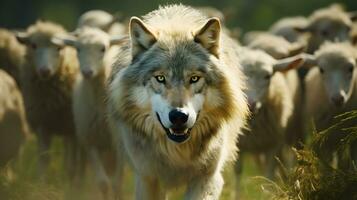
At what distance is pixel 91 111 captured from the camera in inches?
421

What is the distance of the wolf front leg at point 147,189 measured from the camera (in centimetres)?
809

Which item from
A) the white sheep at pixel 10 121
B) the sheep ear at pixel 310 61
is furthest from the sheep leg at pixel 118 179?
the sheep ear at pixel 310 61

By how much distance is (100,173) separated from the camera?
10.7m

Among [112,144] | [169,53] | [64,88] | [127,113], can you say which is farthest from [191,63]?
[64,88]

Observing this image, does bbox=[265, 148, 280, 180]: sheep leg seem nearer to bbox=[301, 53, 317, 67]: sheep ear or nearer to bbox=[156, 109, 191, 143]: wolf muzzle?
bbox=[301, 53, 317, 67]: sheep ear

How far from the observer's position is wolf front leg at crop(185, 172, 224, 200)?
792 centimetres

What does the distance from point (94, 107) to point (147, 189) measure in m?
2.77

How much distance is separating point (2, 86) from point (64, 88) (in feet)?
5.20

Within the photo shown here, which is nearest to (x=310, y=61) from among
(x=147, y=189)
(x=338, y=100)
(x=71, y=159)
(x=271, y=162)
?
(x=338, y=100)

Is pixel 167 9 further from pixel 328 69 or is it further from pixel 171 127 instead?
pixel 328 69

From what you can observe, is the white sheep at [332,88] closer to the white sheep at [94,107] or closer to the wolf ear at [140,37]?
the white sheep at [94,107]

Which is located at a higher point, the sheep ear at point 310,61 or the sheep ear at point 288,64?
the sheep ear at point 288,64

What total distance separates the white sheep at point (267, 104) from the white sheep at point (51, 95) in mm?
2148

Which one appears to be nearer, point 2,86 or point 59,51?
point 2,86
